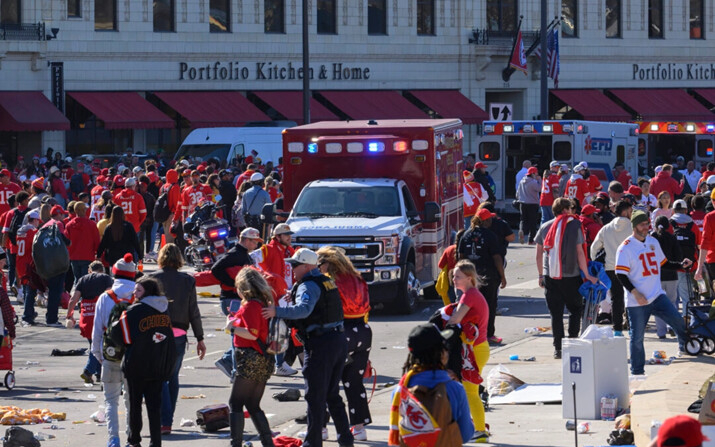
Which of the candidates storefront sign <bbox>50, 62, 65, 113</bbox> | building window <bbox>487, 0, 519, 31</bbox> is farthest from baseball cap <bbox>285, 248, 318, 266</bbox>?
building window <bbox>487, 0, 519, 31</bbox>

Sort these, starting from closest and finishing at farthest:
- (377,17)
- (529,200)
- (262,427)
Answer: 1. (262,427)
2. (529,200)
3. (377,17)

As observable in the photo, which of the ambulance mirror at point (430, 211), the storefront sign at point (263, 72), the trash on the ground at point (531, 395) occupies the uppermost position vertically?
the storefront sign at point (263, 72)

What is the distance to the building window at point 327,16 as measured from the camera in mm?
50375

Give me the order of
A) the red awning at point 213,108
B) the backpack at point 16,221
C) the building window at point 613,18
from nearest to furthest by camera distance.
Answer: the backpack at point 16,221, the red awning at point 213,108, the building window at point 613,18

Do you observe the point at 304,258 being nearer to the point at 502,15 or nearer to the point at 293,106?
the point at 293,106

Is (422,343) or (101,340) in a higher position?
(422,343)

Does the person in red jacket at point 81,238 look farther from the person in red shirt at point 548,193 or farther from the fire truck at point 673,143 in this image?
the fire truck at point 673,143

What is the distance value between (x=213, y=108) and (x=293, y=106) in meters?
3.11

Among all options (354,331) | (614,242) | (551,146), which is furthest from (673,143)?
(354,331)

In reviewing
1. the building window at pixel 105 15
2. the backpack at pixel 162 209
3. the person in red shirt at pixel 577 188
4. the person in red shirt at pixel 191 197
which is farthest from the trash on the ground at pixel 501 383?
the building window at pixel 105 15

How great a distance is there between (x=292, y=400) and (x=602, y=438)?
3.56m

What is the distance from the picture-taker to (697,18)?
201 feet

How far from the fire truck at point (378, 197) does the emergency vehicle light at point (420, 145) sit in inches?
0.6

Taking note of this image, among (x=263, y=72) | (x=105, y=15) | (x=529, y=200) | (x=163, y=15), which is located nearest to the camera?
(x=529, y=200)
